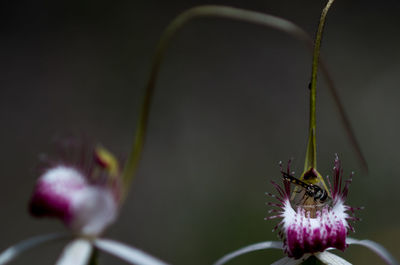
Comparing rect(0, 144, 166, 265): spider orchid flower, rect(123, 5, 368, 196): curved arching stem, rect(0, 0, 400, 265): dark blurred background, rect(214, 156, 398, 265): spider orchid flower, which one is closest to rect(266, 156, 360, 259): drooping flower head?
rect(214, 156, 398, 265): spider orchid flower

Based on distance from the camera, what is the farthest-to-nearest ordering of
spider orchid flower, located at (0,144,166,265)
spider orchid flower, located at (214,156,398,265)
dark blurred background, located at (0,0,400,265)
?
dark blurred background, located at (0,0,400,265)
spider orchid flower, located at (0,144,166,265)
spider orchid flower, located at (214,156,398,265)

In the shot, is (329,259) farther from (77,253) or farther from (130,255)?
(77,253)

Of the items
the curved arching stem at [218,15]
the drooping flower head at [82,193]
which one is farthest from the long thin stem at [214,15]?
the drooping flower head at [82,193]

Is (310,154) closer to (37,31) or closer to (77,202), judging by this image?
(77,202)

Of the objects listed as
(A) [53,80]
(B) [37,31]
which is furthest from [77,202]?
(B) [37,31]

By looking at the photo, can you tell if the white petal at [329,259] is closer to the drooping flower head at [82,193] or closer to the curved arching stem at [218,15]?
the curved arching stem at [218,15]

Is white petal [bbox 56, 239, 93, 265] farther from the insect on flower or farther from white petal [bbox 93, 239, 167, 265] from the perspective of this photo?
the insect on flower
